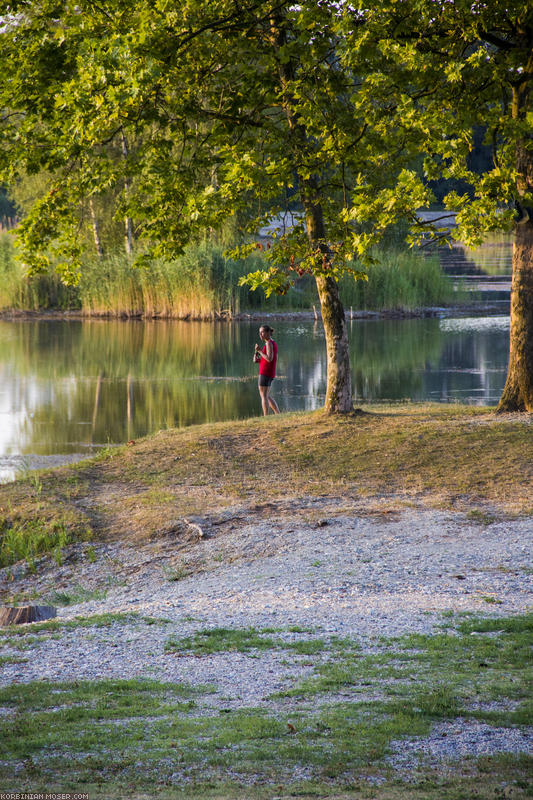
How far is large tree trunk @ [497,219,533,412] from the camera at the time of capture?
13961mm

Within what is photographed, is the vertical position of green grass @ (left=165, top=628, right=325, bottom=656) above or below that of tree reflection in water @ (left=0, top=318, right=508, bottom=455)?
below

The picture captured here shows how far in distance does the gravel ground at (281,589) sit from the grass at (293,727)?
0.16 meters

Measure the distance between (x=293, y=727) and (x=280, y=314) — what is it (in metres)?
40.8

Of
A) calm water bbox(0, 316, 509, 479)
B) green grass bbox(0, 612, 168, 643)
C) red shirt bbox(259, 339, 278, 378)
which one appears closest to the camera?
green grass bbox(0, 612, 168, 643)

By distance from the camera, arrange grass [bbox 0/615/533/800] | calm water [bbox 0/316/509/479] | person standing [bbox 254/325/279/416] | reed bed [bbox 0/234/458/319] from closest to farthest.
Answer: grass [bbox 0/615/533/800] → person standing [bbox 254/325/279/416] → calm water [bbox 0/316/509/479] → reed bed [bbox 0/234/458/319]

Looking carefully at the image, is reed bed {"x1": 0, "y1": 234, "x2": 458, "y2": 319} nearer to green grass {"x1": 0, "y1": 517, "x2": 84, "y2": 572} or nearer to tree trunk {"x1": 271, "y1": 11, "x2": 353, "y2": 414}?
tree trunk {"x1": 271, "y1": 11, "x2": 353, "y2": 414}

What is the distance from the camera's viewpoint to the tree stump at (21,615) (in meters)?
7.51

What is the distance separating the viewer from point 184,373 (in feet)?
92.4

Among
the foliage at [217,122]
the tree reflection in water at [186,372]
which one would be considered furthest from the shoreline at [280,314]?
the foliage at [217,122]

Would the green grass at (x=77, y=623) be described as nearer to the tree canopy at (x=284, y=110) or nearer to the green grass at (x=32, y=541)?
the green grass at (x=32, y=541)

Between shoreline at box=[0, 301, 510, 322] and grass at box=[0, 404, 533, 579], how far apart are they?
28.0m

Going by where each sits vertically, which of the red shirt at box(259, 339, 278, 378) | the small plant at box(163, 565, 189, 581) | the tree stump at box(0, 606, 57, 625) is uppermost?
the red shirt at box(259, 339, 278, 378)

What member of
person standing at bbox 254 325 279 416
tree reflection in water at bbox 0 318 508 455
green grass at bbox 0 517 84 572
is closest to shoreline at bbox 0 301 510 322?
tree reflection in water at bbox 0 318 508 455

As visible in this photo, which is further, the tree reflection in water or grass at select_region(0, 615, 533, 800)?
the tree reflection in water
